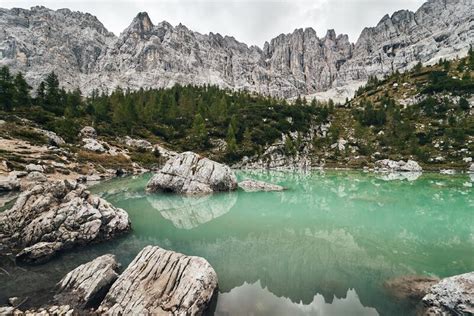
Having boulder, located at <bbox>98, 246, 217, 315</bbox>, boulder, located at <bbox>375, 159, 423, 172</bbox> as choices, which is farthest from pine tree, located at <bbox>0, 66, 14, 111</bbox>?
boulder, located at <bbox>375, 159, 423, 172</bbox>

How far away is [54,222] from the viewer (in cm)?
1859

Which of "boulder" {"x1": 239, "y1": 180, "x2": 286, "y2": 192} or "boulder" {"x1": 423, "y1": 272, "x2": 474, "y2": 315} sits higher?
"boulder" {"x1": 239, "y1": 180, "x2": 286, "y2": 192}

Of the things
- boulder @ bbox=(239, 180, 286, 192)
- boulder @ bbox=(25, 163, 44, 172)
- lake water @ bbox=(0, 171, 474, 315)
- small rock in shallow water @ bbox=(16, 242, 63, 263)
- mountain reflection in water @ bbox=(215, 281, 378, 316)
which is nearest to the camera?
mountain reflection in water @ bbox=(215, 281, 378, 316)

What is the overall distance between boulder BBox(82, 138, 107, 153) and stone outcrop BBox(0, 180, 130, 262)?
50946 mm

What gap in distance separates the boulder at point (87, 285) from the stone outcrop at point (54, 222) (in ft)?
16.9

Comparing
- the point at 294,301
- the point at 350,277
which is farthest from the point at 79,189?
the point at 350,277

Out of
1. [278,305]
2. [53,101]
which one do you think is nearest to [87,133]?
[53,101]

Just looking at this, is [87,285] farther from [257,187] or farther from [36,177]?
[257,187]

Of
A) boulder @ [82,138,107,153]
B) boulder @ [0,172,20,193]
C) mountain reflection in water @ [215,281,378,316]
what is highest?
boulder @ [82,138,107,153]

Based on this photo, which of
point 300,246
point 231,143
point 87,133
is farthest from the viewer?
point 231,143

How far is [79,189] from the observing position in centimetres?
2220

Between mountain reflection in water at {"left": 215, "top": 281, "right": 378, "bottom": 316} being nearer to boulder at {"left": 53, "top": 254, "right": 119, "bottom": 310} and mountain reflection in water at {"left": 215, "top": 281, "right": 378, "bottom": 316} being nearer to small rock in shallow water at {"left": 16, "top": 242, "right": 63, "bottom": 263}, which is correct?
boulder at {"left": 53, "top": 254, "right": 119, "bottom": 310}

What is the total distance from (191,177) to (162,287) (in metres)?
32.5

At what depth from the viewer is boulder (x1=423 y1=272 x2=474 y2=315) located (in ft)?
36.2
